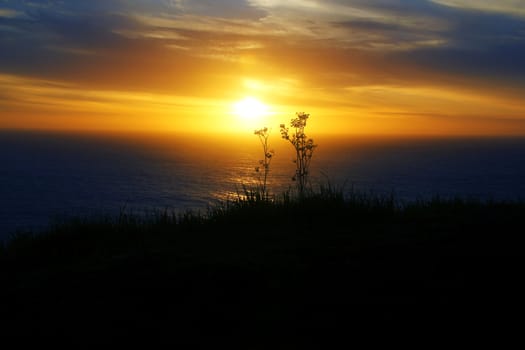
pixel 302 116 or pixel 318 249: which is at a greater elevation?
pixel 302 116

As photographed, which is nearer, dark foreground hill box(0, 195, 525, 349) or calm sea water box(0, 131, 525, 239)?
dark foreground hill box(0, 195, 525, 349)

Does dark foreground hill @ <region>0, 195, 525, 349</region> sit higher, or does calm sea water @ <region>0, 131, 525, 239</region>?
dark foreground hill @ <region>0, 195, 525, 349</region>

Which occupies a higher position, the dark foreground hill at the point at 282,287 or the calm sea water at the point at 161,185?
the dark foreground hill at the point at 282,287

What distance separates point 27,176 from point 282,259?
9986cm

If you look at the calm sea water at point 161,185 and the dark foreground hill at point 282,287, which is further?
the calm sea water at point 161,185

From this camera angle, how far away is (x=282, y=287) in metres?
4.51

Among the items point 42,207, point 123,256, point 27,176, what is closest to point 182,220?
point 123,256

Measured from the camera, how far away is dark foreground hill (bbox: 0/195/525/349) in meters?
3.87

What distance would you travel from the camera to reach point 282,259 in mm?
5172

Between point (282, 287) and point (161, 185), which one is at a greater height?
point (282, 287)

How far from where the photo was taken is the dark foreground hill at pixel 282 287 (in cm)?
387

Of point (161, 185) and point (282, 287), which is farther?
point (161, 185)

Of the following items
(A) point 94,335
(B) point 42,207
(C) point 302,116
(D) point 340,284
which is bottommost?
(B) point 42,207

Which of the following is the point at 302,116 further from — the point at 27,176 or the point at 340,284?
the point at 27,176
